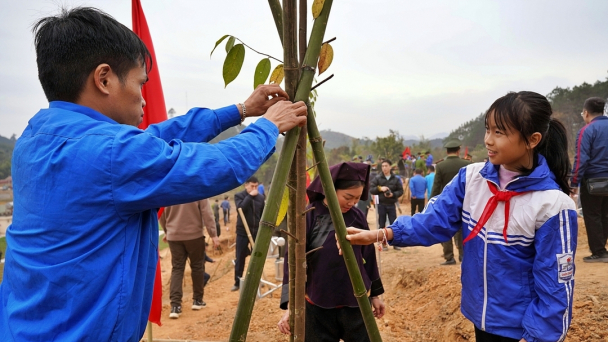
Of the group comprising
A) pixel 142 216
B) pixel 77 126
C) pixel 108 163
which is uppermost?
pixel 77 126

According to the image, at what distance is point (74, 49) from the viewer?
3.99 ft

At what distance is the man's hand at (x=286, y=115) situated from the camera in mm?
1416

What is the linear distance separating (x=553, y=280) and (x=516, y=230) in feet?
0.75

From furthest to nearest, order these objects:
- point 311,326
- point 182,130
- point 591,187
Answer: point 591,187 < point 311,326 < point 182,130

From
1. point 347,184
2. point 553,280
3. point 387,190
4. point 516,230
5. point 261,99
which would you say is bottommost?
point 387,190

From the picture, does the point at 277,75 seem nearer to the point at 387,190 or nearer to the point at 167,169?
the point at 167,169

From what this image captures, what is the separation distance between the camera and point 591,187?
195 inches

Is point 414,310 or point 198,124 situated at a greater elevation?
point 198,124

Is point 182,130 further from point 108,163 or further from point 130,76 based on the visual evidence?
point 108,163

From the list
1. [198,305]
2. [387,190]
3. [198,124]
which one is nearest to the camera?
[198,124]

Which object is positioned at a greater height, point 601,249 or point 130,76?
point 130,76

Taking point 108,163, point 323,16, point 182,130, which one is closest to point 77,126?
point 108,163

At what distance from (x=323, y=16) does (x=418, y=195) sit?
8.67 meters

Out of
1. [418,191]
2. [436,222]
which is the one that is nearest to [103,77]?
[436,222]
